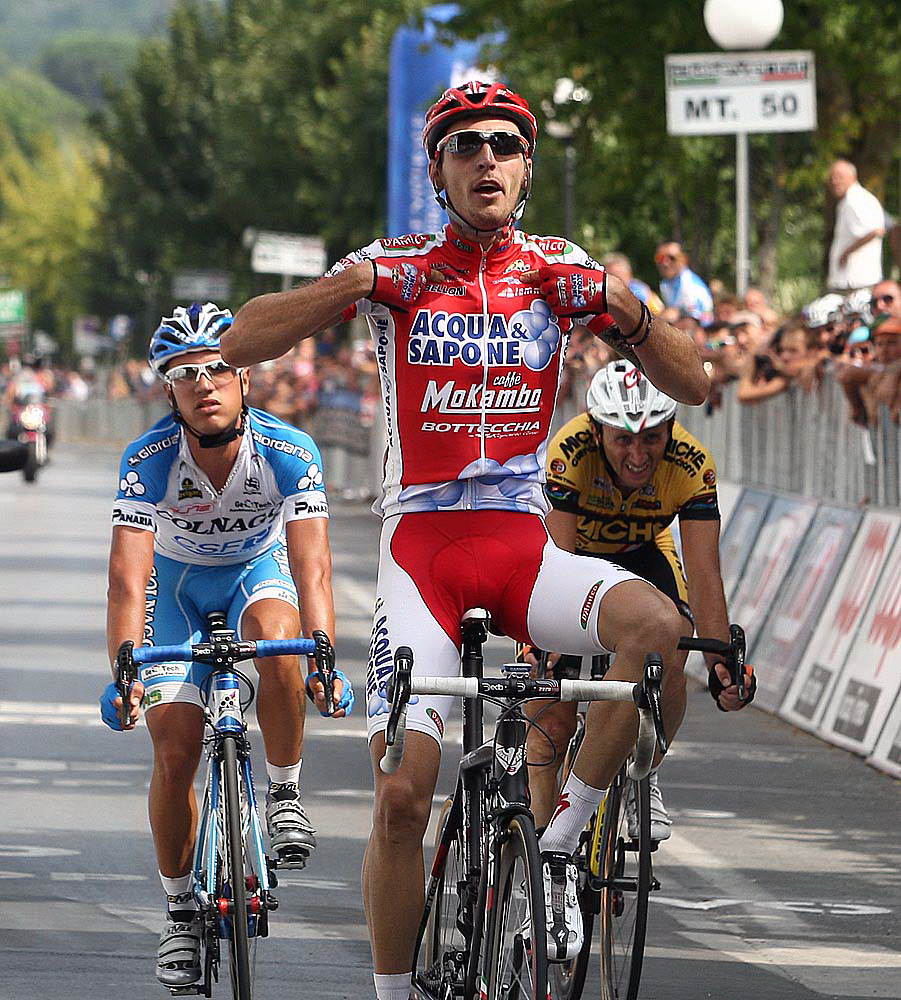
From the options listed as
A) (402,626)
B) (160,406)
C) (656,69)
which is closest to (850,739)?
(402,626)

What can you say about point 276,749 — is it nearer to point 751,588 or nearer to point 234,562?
point 234,562

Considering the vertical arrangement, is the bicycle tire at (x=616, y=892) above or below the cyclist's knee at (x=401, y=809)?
below

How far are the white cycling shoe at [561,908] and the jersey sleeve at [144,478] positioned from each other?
158cm

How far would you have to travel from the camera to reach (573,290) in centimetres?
575

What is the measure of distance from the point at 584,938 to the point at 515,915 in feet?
4.11

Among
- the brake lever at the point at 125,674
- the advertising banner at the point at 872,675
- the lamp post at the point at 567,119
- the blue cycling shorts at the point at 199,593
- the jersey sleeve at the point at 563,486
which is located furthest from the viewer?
the lamp post at the point at 567,119

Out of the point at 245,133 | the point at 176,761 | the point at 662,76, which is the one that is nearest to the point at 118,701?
the point at 176,761

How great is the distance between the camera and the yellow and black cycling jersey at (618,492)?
7.46 meters

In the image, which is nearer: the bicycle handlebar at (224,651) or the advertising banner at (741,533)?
the bicycle handlebar at (224,651)

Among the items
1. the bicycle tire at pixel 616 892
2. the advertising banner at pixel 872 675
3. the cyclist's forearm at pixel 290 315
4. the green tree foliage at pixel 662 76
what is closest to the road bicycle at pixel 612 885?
the bicycle tire at pixel 616 892

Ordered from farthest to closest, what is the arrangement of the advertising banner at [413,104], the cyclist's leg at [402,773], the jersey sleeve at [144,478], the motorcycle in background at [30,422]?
the motorcycle in background at [30,422], the advertising banner at [413,104], the jersey sleeve at [144,478], the cyclist's leg at [402,773]

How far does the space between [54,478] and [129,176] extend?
115ft

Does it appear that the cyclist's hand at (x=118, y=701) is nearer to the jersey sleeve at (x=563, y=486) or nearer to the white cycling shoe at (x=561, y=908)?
the white cycling shoe at (x=561, y=908)

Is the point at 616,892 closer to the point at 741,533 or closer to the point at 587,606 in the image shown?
the point at 587,606
